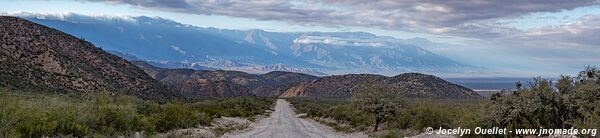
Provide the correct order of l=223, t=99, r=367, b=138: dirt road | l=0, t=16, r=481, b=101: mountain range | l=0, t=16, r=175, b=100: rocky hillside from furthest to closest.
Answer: l=0, t=16, r=175, b=100: rocky hillside
l=0, t=16, r=481, b=101: mountain range
l=223, t=99, r=367, b=138: dirt road

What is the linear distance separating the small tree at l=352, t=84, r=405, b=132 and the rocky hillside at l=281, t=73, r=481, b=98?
4208cm

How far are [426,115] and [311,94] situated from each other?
132767mm

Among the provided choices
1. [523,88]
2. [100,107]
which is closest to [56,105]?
[100,107]

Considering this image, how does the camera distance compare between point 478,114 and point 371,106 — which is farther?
point 371,106

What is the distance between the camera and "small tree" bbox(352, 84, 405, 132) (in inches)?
1414

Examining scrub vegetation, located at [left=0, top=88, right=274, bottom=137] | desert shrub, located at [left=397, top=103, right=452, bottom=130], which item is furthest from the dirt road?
scrub vegetation, located at [left=0, top=88, right=274, bottom=137]

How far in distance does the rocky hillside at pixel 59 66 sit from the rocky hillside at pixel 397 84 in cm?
3696

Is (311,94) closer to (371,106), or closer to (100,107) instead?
(371,106)

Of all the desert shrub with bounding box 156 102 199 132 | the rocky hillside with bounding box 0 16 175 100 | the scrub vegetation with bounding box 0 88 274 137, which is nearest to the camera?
the scrub vegetation with bounding box 0 88 274 137

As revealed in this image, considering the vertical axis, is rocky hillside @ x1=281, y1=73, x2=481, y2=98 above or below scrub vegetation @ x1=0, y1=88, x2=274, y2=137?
below

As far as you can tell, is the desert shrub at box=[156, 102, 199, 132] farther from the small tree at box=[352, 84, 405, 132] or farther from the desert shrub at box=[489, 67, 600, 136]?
the desert shrub at box=[489, 67, 600, 136]

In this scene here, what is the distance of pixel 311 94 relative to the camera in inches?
6481

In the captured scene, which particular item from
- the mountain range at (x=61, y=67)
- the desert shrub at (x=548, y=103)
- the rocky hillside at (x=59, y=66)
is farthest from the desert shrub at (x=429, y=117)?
the rocky hillside at (x=59, y=66)

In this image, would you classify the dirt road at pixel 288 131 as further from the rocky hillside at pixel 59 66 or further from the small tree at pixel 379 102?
the rocky hillside at pixel 59 66
